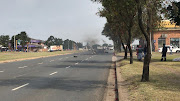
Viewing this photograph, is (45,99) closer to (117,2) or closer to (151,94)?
(151,94)

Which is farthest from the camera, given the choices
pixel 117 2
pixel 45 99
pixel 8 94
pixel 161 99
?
pixel 117 2

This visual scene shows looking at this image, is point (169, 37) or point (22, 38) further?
point (22, 38)

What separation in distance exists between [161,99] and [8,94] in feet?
18.9

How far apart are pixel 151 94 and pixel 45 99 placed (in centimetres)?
366

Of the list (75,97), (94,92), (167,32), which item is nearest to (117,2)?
(94,92)

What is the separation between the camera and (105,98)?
900 cm

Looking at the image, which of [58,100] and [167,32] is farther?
[167,32]

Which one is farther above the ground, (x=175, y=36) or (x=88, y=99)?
(x=175, y=36)

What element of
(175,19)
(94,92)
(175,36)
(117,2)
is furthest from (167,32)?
(94,92)

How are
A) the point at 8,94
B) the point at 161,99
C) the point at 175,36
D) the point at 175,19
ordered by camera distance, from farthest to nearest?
the point at 175,36
the point at 175,19
the point at 8,94
the point at 161,99

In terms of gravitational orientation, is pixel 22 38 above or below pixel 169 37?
above

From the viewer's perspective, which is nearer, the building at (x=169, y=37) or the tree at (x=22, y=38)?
the building at (x=169, y=37)

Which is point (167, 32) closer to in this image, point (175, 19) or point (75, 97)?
point (175, 19)

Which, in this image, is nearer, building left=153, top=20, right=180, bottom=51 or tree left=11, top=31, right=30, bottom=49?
building left=153, top=20, right=180, bottom=51
